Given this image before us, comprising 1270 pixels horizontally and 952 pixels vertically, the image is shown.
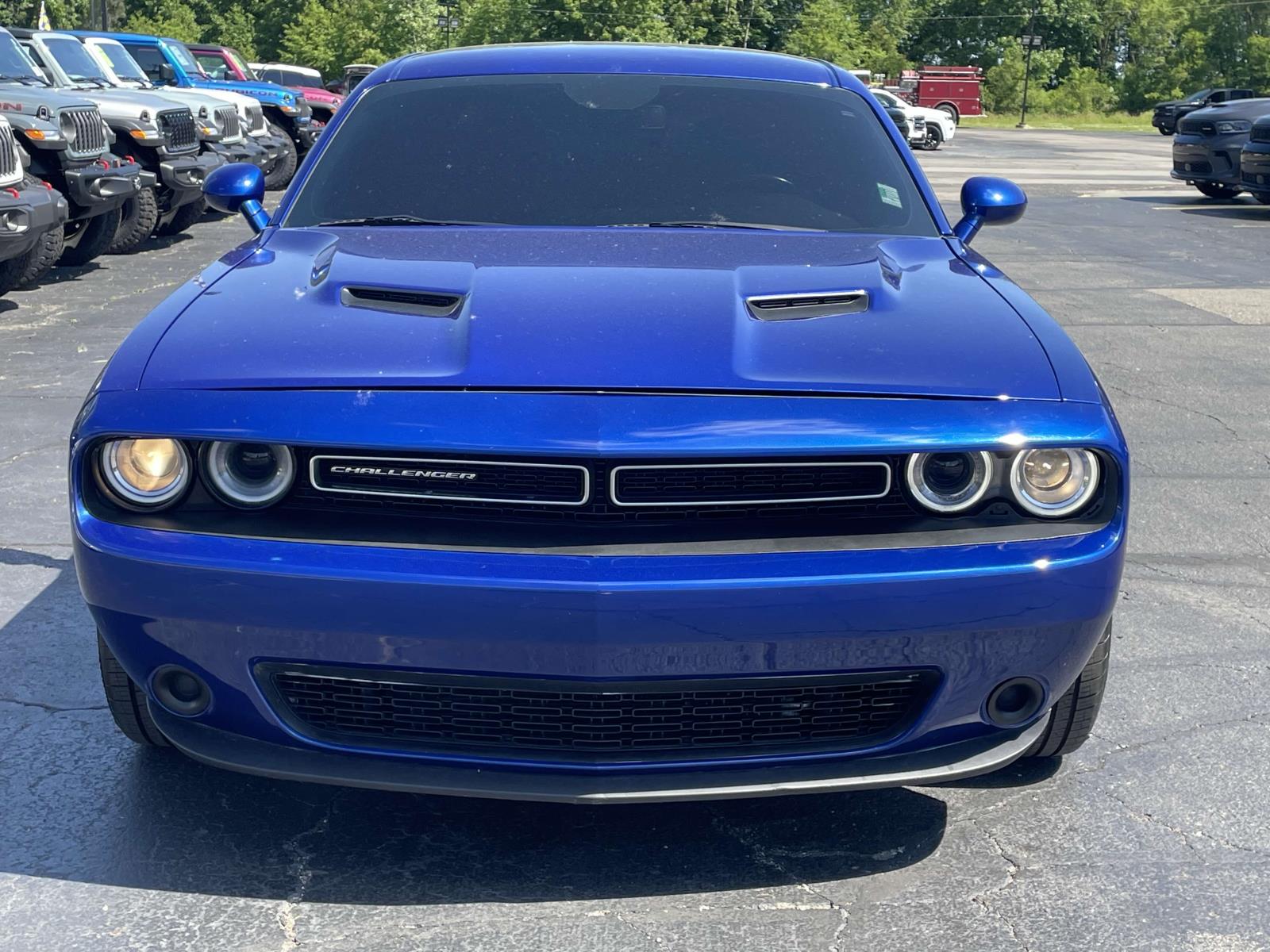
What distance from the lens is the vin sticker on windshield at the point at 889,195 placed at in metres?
3.87

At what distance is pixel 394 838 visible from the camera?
293cm

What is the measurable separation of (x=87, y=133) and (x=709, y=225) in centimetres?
899

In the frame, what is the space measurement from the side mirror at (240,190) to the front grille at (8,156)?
19.7 feet

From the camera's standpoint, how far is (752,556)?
8.11ft

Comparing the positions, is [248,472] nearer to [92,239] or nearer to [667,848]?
[667,848]

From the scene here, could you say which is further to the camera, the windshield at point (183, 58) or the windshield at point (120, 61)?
the windshield at point (183, 58)

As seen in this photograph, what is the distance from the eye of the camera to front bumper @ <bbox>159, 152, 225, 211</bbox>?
13.3 meters

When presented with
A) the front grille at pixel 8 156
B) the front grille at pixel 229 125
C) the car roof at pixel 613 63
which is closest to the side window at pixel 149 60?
the front grille at pixel 229 125

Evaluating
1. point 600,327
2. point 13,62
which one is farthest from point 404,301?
point 13,62

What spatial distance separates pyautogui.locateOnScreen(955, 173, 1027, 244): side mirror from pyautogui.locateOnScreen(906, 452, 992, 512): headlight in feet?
5.42

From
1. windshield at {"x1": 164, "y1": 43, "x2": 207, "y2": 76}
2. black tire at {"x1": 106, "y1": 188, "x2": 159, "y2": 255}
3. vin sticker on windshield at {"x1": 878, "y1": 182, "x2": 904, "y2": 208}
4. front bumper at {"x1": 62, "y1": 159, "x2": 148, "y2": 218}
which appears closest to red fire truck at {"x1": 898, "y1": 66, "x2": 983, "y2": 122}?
windshield at {"x1": 164, "y1": 43, "x2": 207, "y2": 76}

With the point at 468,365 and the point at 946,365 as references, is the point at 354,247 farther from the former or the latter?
the point at 946,365

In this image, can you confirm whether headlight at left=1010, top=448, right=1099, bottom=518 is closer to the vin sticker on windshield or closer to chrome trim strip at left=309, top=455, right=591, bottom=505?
chrome trim strip at left=309, top=455, right=591, bottom=505

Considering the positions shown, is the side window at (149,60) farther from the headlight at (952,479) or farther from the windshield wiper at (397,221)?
the headlight at (952,479)
